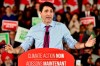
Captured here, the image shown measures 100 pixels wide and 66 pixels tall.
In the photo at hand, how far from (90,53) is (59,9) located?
3.00 m

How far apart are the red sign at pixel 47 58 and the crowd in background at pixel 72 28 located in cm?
346

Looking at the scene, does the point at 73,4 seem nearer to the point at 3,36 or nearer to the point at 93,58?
the point at 93,58

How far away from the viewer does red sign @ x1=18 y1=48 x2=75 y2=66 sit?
2.91 meters

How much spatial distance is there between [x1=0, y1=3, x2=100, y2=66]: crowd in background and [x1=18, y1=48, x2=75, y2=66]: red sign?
3.46 meters

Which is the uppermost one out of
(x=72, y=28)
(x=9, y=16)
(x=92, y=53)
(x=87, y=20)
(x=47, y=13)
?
(x=47, y=13)

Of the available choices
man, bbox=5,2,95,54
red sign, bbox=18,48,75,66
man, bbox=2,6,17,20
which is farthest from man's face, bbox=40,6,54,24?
man, bbox=2,6,17,20

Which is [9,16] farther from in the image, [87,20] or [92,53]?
[92,53]

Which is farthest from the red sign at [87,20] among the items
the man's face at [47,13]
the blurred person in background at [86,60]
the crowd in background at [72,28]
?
the man's face at [47,13]

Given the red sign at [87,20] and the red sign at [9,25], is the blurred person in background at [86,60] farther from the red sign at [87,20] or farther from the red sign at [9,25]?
the red sign at [9,25]

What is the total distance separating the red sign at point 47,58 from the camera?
115 inches

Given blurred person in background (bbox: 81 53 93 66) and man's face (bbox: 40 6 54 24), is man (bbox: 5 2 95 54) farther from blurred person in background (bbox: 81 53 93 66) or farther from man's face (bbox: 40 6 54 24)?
blurred person in background (bbox: 81 53 93 66)

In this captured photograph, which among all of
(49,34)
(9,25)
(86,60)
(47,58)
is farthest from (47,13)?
(9,25)

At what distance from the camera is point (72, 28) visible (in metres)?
8.15

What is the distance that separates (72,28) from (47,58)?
527 cm
